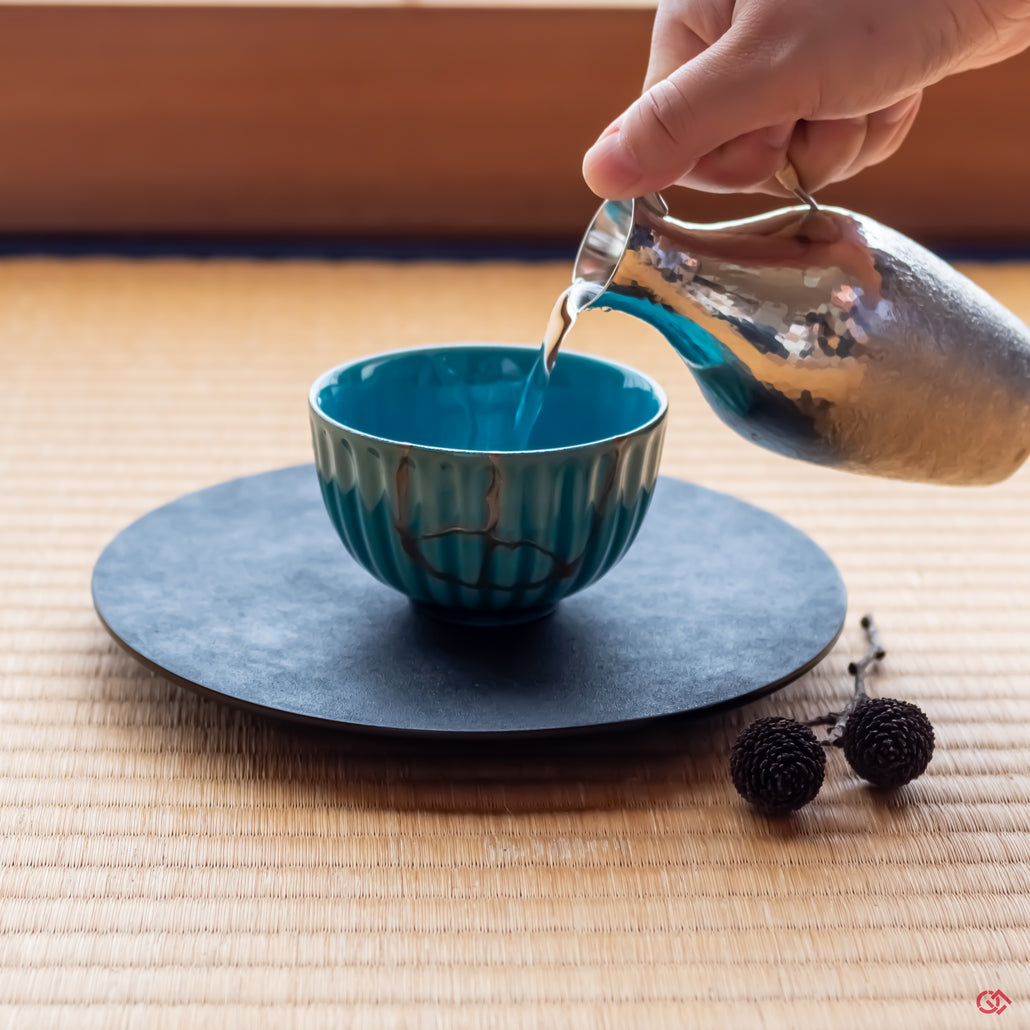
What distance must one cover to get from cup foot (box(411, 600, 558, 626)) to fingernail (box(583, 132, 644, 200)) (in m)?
0.19

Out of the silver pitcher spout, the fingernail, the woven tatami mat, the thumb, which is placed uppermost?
the thumb

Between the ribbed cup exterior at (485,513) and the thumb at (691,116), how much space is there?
108 mm

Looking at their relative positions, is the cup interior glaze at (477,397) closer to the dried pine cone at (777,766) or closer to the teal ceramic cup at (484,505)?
the teal ceramic cup at (484,505)

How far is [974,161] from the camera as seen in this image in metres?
1.47

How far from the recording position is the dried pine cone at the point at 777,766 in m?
0.52

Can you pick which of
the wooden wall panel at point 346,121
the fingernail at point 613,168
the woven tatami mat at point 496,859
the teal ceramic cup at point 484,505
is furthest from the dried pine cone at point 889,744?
the wooden wall panel at point 346,121

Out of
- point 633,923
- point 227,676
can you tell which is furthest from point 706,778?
point 227,676

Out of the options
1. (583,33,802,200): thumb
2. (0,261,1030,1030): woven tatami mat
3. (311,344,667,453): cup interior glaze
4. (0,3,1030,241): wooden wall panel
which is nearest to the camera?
(0,261,1030,1030): woven tatami mat

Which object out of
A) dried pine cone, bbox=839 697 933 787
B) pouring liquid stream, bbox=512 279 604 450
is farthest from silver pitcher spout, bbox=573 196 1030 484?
dried pine cone, bbox=839 697 933 787

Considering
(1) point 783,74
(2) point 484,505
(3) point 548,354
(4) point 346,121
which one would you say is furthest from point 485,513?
(4) point 346,121

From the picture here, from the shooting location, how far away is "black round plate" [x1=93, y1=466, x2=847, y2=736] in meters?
0.55

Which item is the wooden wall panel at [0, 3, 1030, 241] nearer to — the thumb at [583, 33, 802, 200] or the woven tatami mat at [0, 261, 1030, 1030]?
the woven tatami mat at [0, 261, 1030, 1030]

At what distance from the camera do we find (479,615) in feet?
2.00

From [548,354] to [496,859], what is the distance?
0.25 meters
